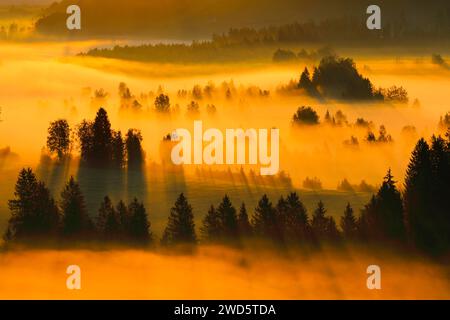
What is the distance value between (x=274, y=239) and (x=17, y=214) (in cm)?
1014

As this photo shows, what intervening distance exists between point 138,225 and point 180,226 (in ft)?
5.38

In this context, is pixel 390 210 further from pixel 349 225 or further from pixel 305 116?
pixel 305 116

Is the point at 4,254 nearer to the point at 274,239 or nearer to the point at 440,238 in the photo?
the point at 274,239

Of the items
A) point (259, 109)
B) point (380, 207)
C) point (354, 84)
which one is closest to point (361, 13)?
point (354, 84)

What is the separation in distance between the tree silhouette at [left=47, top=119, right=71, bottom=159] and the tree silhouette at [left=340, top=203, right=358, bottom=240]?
11.6 metres

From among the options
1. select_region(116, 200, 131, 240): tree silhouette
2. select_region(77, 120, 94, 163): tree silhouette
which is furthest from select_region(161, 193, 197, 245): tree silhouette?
select_region(77, 120, 94, 163): tree silhouette

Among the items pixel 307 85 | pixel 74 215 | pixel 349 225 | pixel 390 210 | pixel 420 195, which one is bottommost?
pixel 349 225

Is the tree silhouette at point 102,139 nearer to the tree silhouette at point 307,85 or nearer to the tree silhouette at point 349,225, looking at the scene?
the tree silhouette at point 307,85

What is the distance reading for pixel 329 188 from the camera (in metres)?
38.7

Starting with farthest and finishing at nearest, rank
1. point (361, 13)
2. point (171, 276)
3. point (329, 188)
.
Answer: point (361, 13) → point (329, 188) → point (171, 276)

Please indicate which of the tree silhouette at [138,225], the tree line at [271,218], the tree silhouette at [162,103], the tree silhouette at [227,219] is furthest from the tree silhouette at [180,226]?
the tree silhouette at [162,103]

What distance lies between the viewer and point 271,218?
37281mm

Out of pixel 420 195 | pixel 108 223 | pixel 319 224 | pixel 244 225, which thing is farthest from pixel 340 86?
pixel 108 223

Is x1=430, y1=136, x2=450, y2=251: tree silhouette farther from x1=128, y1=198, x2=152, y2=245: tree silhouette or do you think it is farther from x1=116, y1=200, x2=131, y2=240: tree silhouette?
x1=116, y1=200, x2=131, y2=240: tree silhouette
